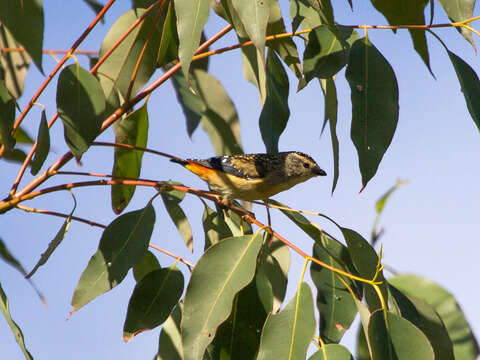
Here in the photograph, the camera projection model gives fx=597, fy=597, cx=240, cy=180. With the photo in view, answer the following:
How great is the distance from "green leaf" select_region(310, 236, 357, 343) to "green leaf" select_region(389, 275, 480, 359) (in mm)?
379

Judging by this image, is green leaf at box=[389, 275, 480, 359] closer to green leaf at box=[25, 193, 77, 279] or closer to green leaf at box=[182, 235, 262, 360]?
green leaf at box=[182, 235, 262, 360]

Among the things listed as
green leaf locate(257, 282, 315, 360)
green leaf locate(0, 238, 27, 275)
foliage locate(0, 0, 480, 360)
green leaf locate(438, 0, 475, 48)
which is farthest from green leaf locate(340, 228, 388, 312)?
green leaf locate(0, 238, 27, 275)

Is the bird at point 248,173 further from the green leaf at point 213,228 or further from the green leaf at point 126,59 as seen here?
the green leaf at point 126,59

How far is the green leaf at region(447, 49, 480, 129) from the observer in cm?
273

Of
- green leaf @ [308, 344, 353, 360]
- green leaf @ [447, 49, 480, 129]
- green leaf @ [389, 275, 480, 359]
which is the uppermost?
green leaf @ [447, 49, 480, 129]

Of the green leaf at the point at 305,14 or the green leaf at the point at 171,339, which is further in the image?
the green leaf at the point at 305,14

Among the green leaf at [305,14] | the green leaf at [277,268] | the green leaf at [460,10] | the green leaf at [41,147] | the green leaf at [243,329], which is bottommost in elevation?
the green leaf at [243,329]

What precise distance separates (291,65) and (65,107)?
46.3 inches

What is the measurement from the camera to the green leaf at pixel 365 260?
8.38ft

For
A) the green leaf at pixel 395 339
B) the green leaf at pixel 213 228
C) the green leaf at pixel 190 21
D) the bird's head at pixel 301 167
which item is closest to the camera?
the green leaf at pixel 395 339

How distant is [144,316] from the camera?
281 cm

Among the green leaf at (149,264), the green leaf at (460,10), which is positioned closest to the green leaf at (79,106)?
the green leaf at (149,264)

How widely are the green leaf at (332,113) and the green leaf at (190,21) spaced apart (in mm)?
780

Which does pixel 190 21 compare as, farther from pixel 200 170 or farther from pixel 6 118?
pixel 200 170
